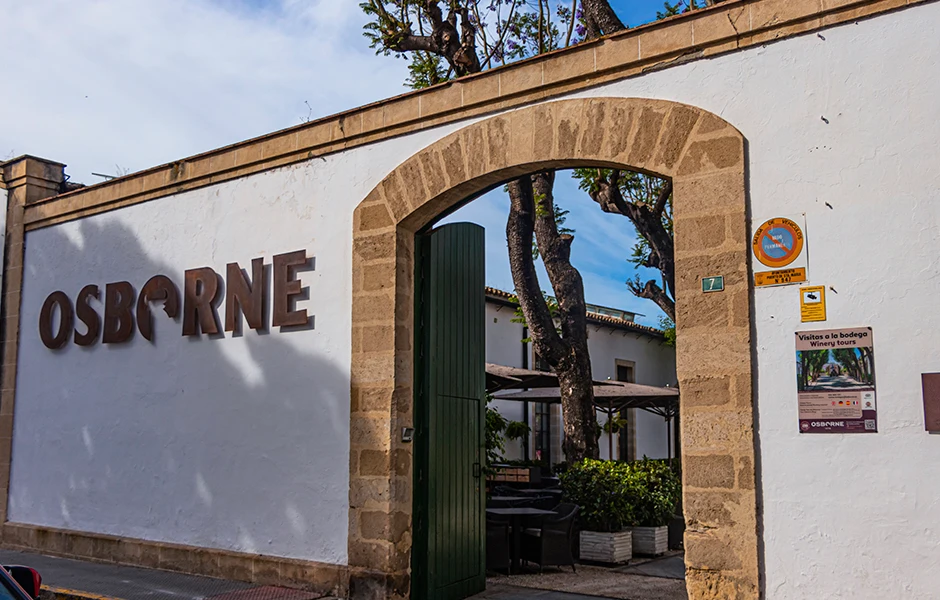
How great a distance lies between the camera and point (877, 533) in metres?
4.43

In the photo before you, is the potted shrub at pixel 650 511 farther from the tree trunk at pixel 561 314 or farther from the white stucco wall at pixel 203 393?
the white stucco wall at pixel 203 393

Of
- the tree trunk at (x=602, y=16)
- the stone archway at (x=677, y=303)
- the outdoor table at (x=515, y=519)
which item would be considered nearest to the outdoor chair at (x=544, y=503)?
the outdoor table at (x=515, y=519)

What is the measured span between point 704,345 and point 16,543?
716 cm

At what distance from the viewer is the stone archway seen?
4.89 metres

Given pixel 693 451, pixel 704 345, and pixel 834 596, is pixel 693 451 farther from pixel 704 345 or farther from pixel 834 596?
pixel 834 596

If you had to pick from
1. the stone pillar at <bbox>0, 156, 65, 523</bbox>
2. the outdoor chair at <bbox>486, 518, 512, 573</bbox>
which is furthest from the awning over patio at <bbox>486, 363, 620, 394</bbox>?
the stone pillar at <bbox>0, 156, 65, 523</bbox>

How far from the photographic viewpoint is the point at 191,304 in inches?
304

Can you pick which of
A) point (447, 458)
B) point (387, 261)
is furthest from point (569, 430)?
point (387, 261)

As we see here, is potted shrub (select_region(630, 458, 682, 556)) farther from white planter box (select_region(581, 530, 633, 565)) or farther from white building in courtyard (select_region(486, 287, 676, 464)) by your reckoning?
white building in courtyard (select_region(486, 287, 676, 464))

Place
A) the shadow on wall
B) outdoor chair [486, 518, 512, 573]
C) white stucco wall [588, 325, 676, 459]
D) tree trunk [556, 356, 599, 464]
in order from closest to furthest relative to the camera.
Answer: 1. the shadow on wall
2. outdoor chair [486, 518, 512, 573]
3. tree trunk [556, 356, 599, 464]
4. white stucco wall [588, 325, 676, 459]

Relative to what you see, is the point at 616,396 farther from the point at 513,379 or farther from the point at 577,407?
the point at 513,379

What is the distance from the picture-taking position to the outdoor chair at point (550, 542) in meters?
8.04

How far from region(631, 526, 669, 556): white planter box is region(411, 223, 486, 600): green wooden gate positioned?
2613 mm

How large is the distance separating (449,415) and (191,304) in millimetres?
2482
